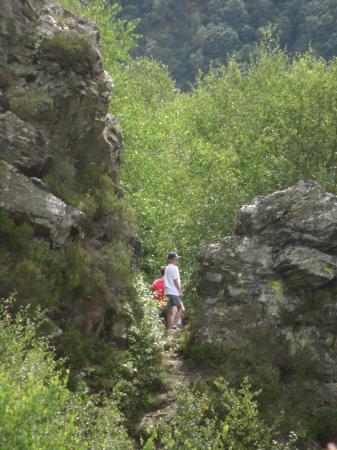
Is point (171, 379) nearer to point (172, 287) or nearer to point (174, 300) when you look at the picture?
point (174, 300)

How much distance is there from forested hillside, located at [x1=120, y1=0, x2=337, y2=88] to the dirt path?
10781 cm

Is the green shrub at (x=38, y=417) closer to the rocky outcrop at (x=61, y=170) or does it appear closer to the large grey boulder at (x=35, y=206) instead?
the rocky outcrop at (x=61, y=170)

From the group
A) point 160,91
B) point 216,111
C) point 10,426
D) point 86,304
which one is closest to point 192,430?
point 10,426

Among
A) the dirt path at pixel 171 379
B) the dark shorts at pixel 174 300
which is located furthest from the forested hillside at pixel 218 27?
the dirt path at pixel 171 379

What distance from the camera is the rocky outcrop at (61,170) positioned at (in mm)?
15227

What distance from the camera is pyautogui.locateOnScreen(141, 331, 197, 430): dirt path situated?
14469mm

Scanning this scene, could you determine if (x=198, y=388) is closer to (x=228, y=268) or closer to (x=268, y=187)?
(x=228, y=268)

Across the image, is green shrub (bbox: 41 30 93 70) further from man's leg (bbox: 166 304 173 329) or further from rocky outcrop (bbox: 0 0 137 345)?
man's leg (bbox: 166 304 173 329)

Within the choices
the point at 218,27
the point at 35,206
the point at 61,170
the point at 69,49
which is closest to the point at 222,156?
the point at 69,49

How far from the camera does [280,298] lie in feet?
57.0

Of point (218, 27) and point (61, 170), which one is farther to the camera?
point (218, 27)

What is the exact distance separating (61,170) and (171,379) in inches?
223

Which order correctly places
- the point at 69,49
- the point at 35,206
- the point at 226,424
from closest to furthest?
the point at 226,424 → the point at 35,206 → the point at 69,49

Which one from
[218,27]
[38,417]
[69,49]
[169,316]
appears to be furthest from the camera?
[218,27]
